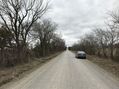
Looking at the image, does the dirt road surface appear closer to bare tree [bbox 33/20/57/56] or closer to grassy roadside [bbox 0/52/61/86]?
grassy roadside [bbox 0/52/61/86]

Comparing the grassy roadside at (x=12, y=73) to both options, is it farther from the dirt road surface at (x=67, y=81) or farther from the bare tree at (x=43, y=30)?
the bare tree at (x=43, y=30)

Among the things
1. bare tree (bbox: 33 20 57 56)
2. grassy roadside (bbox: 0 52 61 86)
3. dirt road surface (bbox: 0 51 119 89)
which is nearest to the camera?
dirt road surface (bbox: 0 51 119 89)

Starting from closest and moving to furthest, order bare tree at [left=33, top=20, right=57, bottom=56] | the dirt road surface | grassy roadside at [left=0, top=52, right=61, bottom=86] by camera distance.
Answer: the dirt road surface
grassy roadside at [left=0, top=52, right=61, bottom=86]
bare tree at [left=33, top=20, right=57, bottom=56]

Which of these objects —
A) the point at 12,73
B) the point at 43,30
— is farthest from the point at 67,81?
the point at 43,30

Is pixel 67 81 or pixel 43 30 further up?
pixel 43 30

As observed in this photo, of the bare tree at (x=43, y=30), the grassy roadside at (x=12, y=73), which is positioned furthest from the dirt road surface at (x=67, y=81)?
the bare tree at (x=43, y=30)

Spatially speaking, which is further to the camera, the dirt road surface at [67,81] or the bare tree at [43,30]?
the bare tree at [43,30]

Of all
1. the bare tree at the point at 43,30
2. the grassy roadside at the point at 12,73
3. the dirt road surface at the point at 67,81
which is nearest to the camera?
the dirt road surface at the point at 67,81

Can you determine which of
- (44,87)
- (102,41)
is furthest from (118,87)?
(102,41)

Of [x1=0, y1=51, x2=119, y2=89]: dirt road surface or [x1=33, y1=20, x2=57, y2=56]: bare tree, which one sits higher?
[x1=33, y1=20, x2=57, y2=56]: bare tree

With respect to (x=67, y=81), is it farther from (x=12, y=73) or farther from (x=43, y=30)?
(x=43, y=30)

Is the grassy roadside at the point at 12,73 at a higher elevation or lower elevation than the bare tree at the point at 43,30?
lower

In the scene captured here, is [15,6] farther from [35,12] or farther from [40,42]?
[40,42]

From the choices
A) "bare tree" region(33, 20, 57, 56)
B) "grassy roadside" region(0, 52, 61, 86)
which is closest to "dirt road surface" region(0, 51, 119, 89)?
"grassy roadside" region(0, 52, 61, 86)
